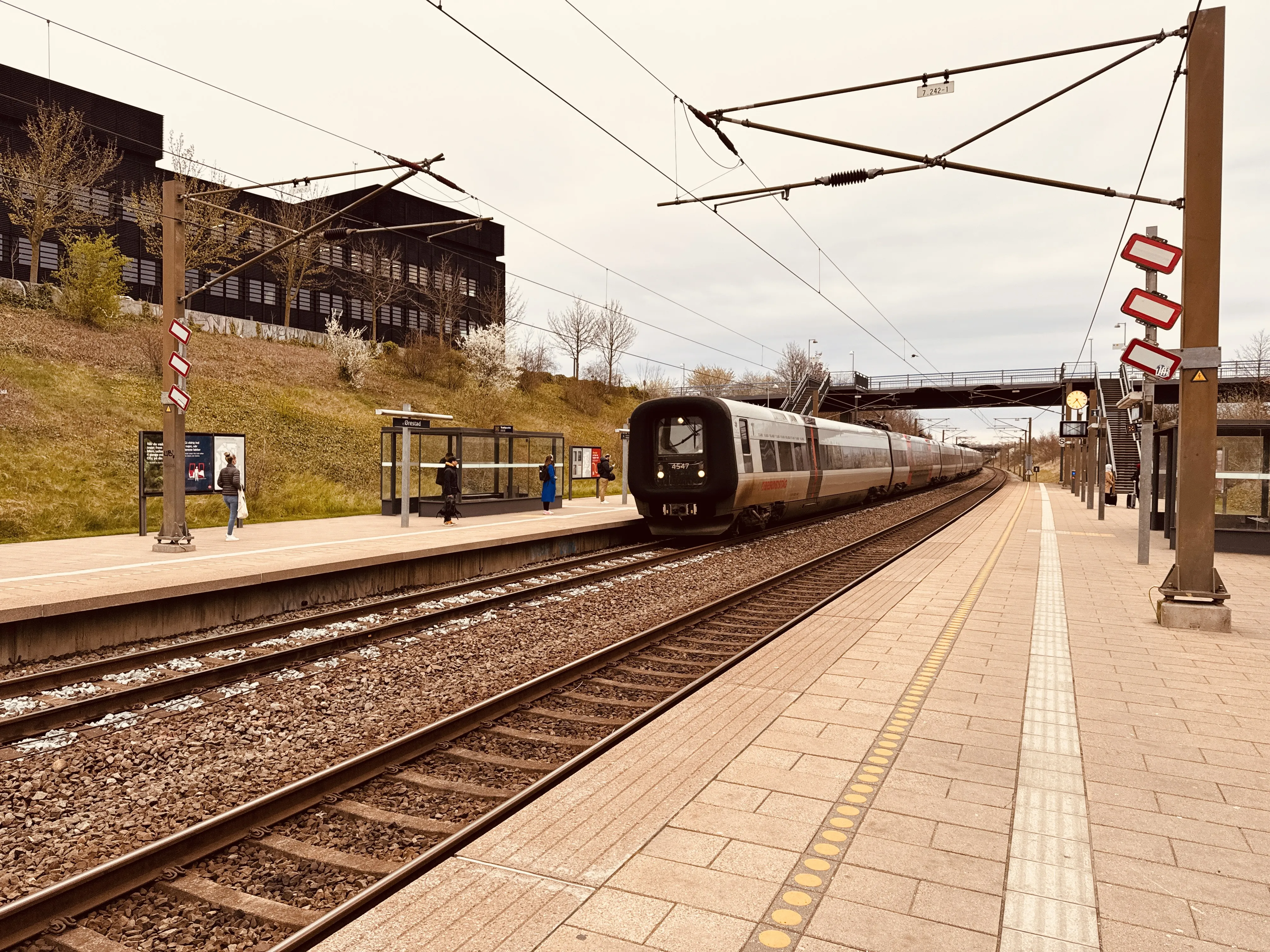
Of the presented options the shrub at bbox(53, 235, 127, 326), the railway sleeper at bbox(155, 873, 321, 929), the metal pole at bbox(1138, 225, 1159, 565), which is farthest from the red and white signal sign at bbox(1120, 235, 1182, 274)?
the shrub at bbox(53, 235, 127, 326)

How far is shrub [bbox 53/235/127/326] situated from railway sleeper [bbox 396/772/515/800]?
33786 millimetres

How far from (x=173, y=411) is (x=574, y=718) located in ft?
31.8

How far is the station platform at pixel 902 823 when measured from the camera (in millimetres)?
2771

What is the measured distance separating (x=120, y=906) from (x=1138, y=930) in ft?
12.9

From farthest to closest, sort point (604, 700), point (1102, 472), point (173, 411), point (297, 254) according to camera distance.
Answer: point (297, 254)
point (1102, 472)
point (173, 411)
point (604, 700)

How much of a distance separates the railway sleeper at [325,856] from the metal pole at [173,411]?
958 cm

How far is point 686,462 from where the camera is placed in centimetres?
1586

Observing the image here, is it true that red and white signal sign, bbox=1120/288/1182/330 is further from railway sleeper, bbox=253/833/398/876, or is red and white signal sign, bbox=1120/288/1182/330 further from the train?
railway sleeper, bbox=253/833/398/876

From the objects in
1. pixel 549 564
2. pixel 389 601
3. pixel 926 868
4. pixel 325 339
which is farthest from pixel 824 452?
pixel 325 339

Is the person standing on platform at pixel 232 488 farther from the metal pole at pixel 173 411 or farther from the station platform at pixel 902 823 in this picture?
the station platform at pixel 902 823

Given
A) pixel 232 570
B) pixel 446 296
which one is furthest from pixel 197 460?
pixel 446 296

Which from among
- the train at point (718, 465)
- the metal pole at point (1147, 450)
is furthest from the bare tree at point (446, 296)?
the metal pole at point (1147, 450)

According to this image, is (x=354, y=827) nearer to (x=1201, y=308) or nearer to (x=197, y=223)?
(x=1201, y=308)

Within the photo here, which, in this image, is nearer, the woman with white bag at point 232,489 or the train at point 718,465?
the woman with white bag at point 232,489
